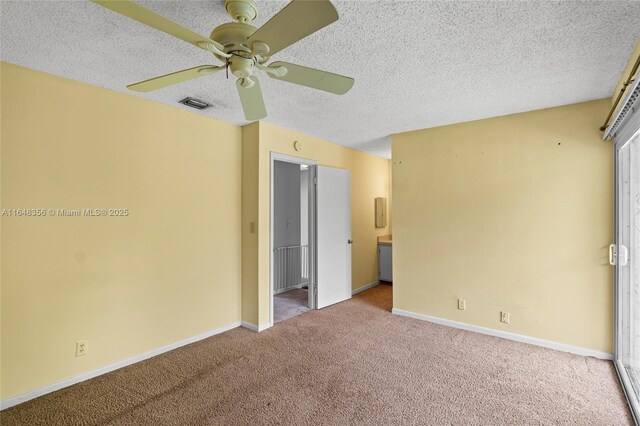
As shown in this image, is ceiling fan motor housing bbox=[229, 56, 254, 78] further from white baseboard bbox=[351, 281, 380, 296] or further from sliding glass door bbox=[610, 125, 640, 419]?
white baseboard bbox=[351, 281, 380, 296]

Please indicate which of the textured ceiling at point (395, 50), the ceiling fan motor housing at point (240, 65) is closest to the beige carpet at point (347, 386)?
the ceiling fan motor housing at point (240, 65)

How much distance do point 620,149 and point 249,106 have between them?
3.18 m

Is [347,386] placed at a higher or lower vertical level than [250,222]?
lower

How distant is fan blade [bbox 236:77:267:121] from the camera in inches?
73.7

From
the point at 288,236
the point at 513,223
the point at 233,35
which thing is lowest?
the point at 288,236

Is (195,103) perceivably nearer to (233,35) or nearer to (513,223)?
(233,35)

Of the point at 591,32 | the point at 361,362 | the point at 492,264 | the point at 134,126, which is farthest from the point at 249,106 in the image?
the point at 492,264

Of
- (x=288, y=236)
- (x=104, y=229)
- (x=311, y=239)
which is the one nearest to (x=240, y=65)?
(x=104, y=229)

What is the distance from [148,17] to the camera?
1191 mm

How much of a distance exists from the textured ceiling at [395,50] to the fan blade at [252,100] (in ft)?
1.21

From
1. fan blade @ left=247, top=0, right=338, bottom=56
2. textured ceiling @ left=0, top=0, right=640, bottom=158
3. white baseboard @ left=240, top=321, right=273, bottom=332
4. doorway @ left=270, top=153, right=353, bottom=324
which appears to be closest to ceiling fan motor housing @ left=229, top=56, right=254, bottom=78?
fan blade @ left=247, top=0, right=338, bottom=56

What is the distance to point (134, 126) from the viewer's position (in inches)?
115

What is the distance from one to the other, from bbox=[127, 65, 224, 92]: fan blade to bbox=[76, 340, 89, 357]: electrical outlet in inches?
85.5

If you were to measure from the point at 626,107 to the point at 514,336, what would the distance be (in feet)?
7.88
